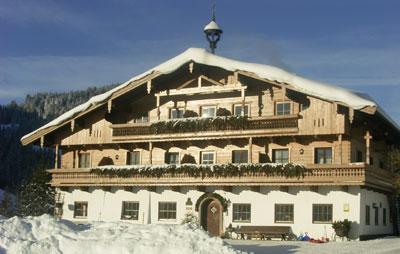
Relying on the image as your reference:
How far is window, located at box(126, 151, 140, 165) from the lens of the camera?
117ft

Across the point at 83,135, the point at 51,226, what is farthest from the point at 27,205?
the point at 51,226

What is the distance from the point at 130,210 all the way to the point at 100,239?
18.6 m

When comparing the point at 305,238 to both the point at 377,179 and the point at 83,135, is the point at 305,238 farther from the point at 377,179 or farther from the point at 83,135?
the point at 83,135

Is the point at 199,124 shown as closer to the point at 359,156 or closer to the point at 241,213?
the point at 241,213

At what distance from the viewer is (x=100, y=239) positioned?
16.1 m

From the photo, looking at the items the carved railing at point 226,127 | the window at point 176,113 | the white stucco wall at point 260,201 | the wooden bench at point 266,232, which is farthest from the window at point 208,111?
the wooden bench at point 266,232

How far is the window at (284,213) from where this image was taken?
3036cm

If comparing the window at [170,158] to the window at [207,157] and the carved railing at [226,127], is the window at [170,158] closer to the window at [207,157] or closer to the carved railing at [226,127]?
the carved railing at [226,127]

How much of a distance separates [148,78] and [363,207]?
13078 millimetres

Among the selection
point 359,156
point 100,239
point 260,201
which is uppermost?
point 359,156

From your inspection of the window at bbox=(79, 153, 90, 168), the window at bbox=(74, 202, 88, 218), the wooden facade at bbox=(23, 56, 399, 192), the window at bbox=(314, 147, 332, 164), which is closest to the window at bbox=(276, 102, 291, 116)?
the wooden facade at bbox=(23, 56, 399, 192)

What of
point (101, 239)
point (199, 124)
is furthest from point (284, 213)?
point (101, 239)

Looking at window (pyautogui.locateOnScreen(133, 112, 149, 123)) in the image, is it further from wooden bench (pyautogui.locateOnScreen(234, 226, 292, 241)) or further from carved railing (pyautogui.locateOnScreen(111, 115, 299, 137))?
wooden bench (pyautogui.locateOnScreen(234, 226, 292, 241))

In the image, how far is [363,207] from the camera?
97.6 feet
